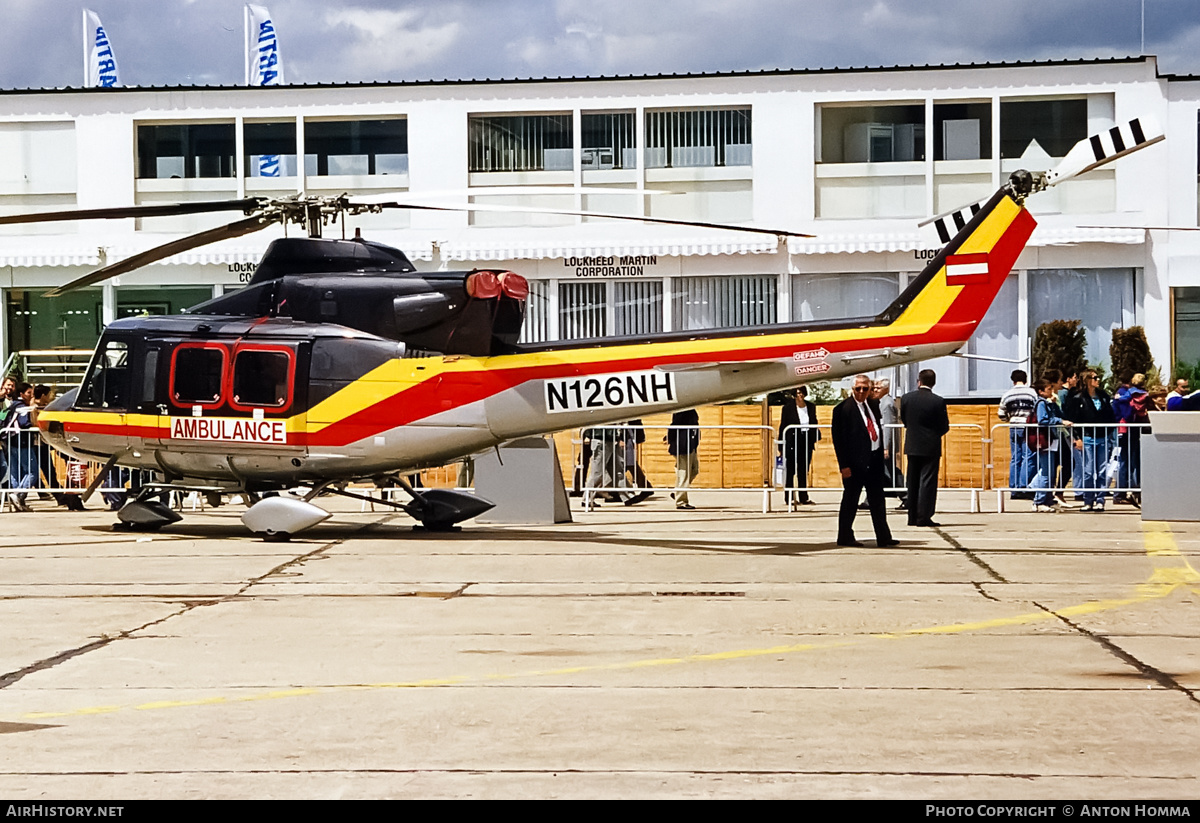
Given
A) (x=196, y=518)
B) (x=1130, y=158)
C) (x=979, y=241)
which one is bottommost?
(x=196, y=518)

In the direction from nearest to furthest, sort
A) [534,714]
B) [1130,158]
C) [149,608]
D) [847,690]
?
1. [534,714]
2. [847,690]
3. [149,608]
4. [1130,158]

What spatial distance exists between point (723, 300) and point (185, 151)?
12659 mm

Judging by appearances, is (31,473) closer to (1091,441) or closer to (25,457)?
(25,457)

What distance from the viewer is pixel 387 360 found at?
17250 millimetres

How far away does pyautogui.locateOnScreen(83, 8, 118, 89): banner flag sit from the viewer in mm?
42281

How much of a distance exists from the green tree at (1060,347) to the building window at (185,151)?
18.1 meters

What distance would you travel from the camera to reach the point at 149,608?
462 inches

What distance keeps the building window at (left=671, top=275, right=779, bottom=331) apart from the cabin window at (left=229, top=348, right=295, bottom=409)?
54.4ft

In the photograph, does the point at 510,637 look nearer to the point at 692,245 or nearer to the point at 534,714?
the point at 534,714

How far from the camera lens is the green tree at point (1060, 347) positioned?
30609 mm

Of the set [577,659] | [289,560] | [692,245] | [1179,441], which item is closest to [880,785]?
[577,659]

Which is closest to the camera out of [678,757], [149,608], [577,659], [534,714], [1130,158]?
[678,757]

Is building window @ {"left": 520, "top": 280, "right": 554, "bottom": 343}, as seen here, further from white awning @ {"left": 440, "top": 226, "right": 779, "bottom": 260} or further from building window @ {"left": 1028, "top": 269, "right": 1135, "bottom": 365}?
building window @ {"left": 1028, "top": 269, "right": 1135, "bottom": 365}

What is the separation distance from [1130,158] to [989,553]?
18.4 m
